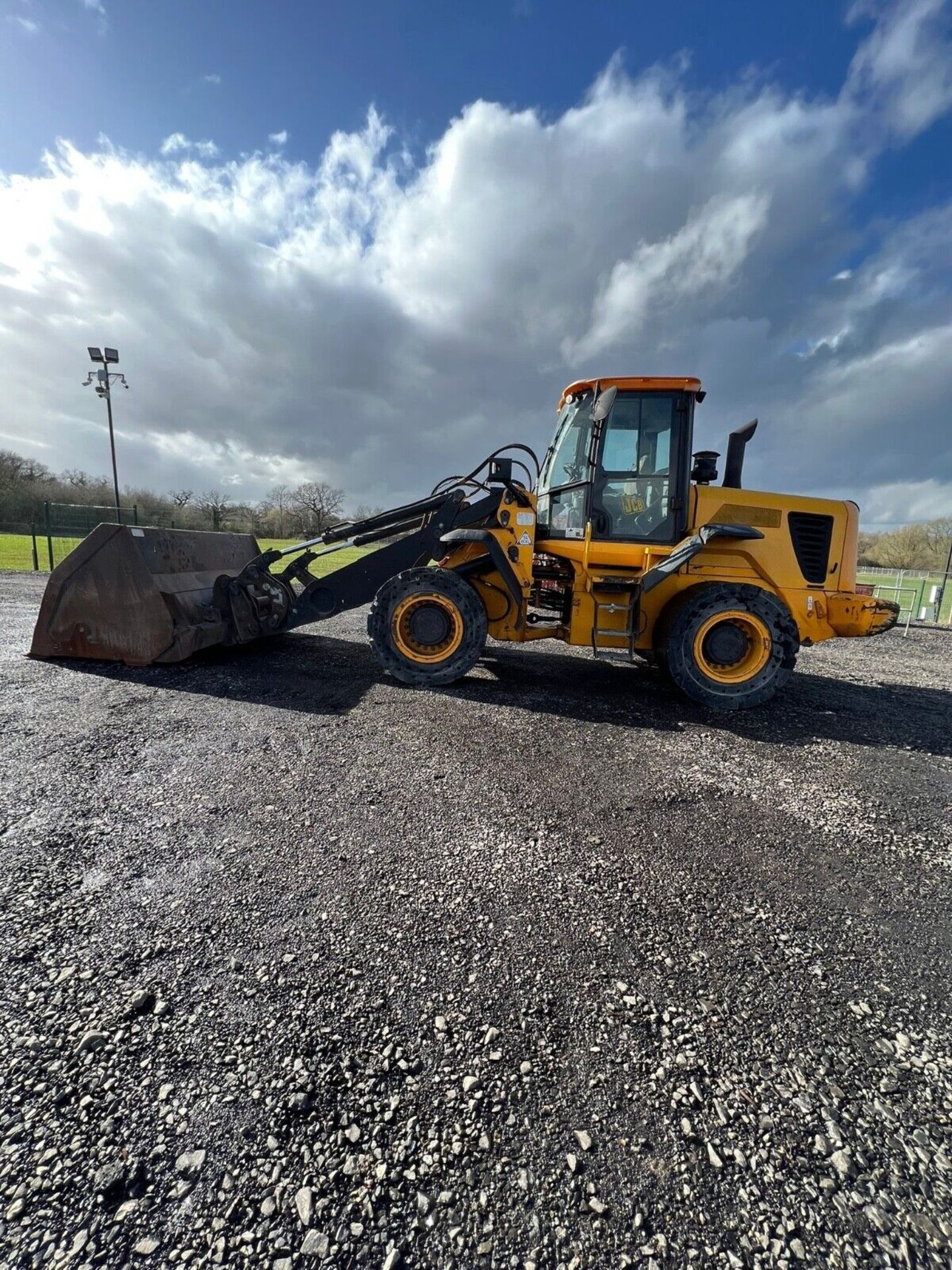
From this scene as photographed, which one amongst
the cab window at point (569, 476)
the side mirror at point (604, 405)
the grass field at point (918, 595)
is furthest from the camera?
the grass field at point (918, 595)

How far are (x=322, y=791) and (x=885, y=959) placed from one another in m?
2.71

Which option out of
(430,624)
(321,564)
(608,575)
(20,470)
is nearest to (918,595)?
(608,575)

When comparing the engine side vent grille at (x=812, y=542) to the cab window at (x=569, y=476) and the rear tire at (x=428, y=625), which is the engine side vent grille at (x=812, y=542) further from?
the rear tire at (x=428, y=625)

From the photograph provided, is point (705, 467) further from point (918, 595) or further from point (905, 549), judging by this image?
point (905, 549)

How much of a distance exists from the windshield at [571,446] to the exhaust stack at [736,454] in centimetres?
161

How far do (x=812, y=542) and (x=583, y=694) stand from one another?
282 centimetres

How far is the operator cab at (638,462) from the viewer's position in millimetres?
5004

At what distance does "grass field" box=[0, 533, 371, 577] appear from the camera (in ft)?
54.3

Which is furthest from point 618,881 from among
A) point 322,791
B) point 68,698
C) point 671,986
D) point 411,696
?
point 68,698

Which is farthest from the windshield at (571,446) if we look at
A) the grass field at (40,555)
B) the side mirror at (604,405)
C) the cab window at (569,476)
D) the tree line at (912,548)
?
the tree line at (912,548)

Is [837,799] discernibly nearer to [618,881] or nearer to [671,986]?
[618,881]

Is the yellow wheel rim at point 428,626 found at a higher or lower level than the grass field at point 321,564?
lower

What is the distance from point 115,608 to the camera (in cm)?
526

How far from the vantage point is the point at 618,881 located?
91.6 inches
